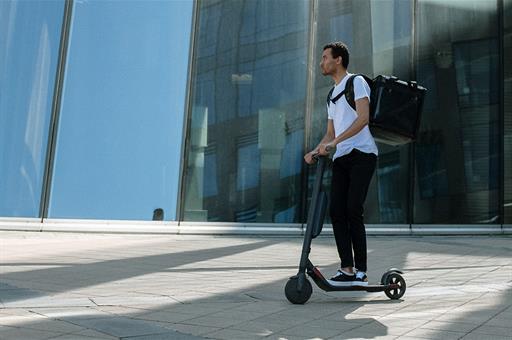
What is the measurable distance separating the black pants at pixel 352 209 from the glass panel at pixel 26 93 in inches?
248

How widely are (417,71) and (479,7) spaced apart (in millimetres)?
1954

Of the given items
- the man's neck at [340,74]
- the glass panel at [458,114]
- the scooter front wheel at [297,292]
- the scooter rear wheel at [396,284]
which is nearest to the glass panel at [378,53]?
the glass panel at [458,114]

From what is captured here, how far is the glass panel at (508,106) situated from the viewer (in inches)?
462

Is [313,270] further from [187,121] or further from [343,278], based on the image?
[187,121]

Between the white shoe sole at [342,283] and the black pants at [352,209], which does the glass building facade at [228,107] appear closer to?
the black pants at [352,209]

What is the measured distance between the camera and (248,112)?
10.4 m

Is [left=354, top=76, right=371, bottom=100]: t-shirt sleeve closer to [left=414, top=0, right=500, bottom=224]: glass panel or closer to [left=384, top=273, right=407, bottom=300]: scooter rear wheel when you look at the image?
[left=384, top=273, right=407, bottom=300]: scooter rear wheel

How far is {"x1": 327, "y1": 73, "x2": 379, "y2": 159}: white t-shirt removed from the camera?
4.24 m

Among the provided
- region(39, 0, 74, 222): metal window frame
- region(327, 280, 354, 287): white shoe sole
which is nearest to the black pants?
region(327, 280, 354, 287): white shoe sole

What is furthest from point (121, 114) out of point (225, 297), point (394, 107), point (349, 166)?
point (394, 107)

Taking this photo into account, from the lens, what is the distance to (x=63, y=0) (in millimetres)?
9680

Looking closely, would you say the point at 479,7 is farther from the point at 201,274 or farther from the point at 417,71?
the point at 201,274

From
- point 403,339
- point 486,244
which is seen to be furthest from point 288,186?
point 403,339

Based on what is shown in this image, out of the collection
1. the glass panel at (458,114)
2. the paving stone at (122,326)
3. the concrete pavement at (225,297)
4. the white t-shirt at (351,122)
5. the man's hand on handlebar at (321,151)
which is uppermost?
the glass panel at (458,114)
